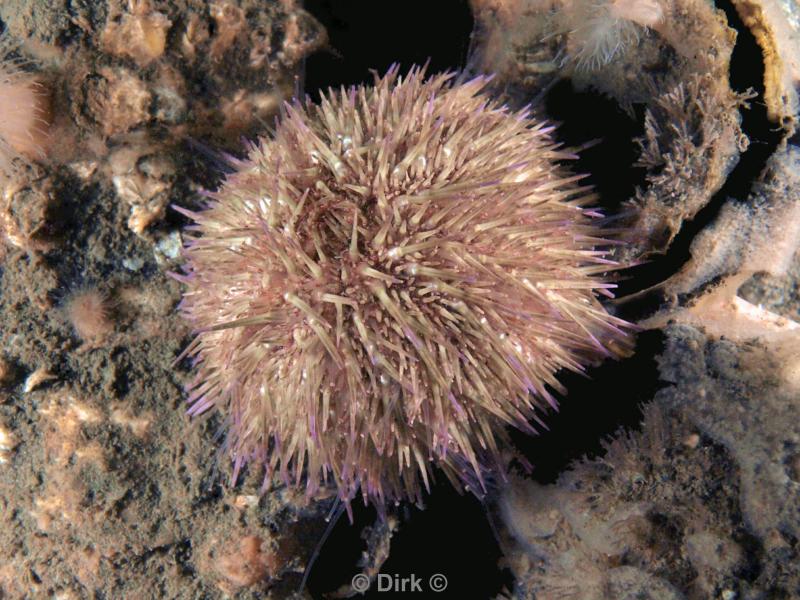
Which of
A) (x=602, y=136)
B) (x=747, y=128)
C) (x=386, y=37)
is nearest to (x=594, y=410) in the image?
(x=602, y=136)

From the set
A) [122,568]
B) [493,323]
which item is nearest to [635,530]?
[493,323]

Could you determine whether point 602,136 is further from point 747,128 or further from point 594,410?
point 594,410

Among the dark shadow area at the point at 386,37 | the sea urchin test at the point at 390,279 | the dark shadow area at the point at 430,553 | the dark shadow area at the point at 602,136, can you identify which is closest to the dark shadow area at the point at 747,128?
the dark shadow area at the point at 602,136

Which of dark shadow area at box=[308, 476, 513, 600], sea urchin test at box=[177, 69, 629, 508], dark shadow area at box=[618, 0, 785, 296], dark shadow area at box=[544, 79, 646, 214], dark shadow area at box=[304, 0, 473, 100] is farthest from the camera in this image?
dark shadow area at box=[308, 476, 513, 600]

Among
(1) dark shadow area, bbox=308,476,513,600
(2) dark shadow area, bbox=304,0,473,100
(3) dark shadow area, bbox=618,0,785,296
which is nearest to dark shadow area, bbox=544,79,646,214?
(3) dark shadow area, bbox=618,0,785,296

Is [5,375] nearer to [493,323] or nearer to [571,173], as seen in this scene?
[493,323]

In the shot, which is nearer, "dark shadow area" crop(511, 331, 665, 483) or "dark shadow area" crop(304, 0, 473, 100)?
"dark shadow area" crop(511, 331, 665, 483)

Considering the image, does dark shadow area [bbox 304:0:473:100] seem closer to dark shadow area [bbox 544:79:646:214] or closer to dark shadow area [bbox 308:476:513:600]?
dark shadow area [bbox 544:79:646:214]
